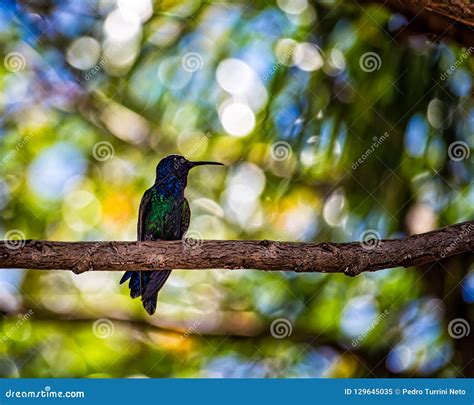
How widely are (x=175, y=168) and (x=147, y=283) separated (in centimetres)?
132

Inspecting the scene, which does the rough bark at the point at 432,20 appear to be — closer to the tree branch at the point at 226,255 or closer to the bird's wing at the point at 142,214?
the tree branch at the point at 226,255

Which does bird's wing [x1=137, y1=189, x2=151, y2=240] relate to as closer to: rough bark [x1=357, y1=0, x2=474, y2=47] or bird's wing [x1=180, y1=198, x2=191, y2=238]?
bird's wing [x1=180, y1=198, x2=191, y2=238]

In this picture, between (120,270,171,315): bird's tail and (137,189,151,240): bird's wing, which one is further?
(137,189,151,240): bird's wing

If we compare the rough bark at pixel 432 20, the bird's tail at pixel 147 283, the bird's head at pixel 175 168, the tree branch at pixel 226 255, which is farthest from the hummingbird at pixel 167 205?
the rough bark at pixel 432 20

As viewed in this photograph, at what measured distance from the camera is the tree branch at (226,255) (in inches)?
171

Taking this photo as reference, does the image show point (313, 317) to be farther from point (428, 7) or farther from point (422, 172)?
point (428, 7)

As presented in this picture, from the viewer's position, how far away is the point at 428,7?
5.86m

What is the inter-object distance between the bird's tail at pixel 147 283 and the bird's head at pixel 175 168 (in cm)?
117

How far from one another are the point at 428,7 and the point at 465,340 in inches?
107

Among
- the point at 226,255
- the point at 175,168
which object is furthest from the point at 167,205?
the point at 226,255

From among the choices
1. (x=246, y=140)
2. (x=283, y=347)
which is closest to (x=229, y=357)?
(x=283, y=347)

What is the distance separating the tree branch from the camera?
171 inches

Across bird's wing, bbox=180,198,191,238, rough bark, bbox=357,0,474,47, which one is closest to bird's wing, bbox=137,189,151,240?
bird's wing, bbox=180,198,191,238

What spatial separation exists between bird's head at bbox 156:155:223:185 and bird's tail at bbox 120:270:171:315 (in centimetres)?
117
